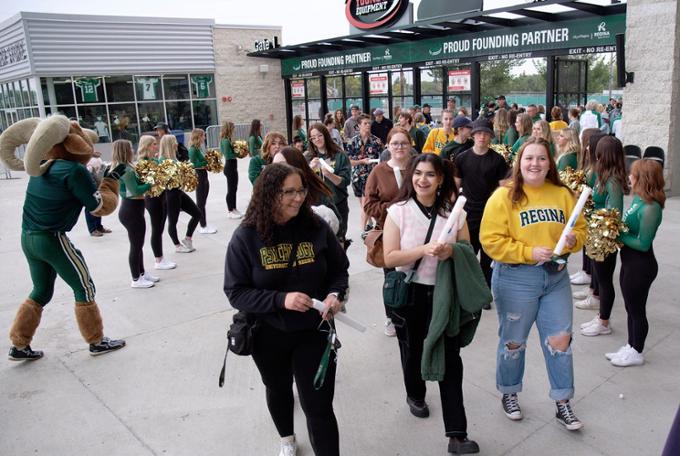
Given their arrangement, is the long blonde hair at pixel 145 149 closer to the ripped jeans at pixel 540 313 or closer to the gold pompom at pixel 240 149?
the gold pompom at pixel 240 149

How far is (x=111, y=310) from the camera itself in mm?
6066

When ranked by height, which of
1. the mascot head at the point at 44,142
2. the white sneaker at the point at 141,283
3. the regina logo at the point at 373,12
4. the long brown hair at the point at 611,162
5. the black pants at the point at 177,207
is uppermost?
the regina logo at the point at 373,12

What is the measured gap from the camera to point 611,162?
15.1 feet

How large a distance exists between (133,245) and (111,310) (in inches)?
34.6

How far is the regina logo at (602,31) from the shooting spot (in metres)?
12.4

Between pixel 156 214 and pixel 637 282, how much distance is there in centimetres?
547

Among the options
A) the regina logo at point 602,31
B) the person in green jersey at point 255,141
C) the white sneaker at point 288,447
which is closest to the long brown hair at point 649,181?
the white sneaker at point 288,447

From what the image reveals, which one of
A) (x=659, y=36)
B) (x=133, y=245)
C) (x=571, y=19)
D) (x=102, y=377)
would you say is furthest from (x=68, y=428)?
(x=571, y=19)

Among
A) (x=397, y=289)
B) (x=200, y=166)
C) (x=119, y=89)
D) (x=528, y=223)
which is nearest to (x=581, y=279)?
(x=528, y=223)

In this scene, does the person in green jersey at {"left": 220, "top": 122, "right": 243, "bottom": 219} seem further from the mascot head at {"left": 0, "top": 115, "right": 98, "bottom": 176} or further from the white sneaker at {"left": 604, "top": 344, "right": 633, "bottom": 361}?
the white sneaker at {"left": 604, "top": 344, "right": 633, "bottom": 361}

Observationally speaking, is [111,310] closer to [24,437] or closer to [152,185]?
[152,185]

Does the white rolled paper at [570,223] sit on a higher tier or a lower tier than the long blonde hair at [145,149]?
lower

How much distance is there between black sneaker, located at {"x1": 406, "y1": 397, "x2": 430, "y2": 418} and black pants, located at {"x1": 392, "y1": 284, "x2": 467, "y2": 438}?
13.9 inches

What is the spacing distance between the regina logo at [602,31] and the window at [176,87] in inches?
678
